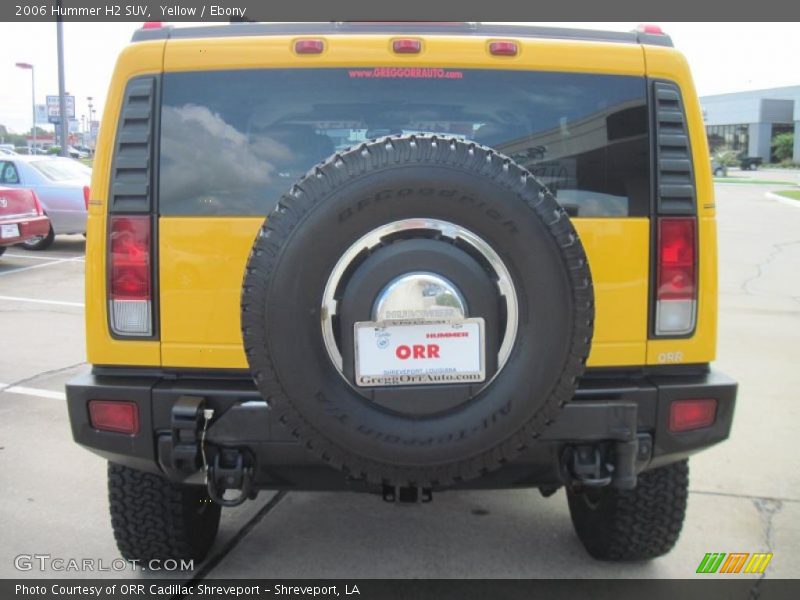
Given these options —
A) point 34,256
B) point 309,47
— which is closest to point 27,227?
point 34,256

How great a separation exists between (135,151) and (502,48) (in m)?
1.29

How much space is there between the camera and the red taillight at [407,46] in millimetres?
2627

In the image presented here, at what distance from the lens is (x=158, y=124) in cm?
266

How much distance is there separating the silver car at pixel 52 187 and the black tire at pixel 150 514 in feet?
35.9

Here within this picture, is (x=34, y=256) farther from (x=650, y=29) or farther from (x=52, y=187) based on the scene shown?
(x=650, y=29)

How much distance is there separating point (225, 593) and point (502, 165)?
2.02m

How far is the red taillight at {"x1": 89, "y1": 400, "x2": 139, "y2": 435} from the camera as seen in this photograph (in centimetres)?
265

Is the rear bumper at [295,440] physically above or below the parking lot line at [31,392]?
above

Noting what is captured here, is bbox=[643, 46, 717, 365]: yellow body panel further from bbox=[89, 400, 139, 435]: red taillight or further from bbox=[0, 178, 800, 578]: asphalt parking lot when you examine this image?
bbox=[89, 400, 139, 435]: red taillight

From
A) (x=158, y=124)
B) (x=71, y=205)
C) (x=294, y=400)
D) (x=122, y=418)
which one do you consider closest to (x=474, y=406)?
(x=294, y=400)

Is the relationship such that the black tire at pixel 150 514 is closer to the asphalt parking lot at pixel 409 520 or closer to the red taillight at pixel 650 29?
the asphalt parking lot at pixel 409 520

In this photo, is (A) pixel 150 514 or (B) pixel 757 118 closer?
(A) pixel 150 514

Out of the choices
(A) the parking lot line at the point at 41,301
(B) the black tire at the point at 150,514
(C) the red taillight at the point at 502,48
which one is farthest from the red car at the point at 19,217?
(C) the red taillight at the point at 502,48

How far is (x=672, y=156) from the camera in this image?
107 inches
